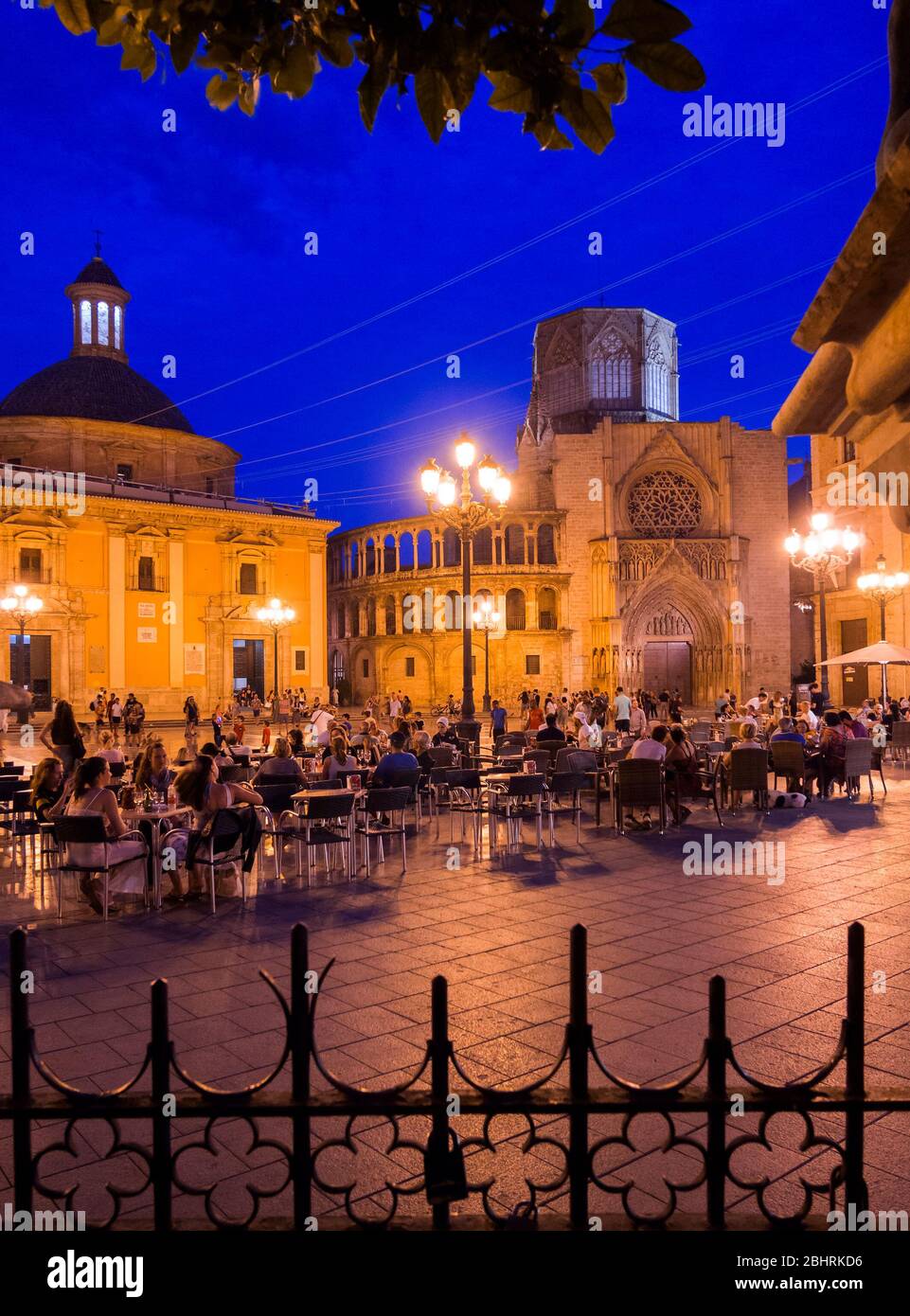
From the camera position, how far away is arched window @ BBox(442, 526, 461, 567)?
4647 cm

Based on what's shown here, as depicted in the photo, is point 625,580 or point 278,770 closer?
point 278,770

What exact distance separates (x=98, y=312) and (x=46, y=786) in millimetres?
43973

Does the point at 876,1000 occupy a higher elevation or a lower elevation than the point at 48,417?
lower

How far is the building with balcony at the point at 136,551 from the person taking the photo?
34.3m

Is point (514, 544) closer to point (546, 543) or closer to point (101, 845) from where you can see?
point (546, 543)

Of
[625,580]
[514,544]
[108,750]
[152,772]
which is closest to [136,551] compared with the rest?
[514,544]

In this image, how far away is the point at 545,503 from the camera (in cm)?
4903

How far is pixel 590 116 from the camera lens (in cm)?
191

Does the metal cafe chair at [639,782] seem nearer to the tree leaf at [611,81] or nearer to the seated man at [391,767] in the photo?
the seated man at [391,767]

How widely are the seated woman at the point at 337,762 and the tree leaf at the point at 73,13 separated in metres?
9.13

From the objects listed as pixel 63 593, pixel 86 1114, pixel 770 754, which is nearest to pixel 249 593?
pixel 63 593

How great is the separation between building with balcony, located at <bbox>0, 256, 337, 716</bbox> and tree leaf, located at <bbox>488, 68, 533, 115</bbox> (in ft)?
109
